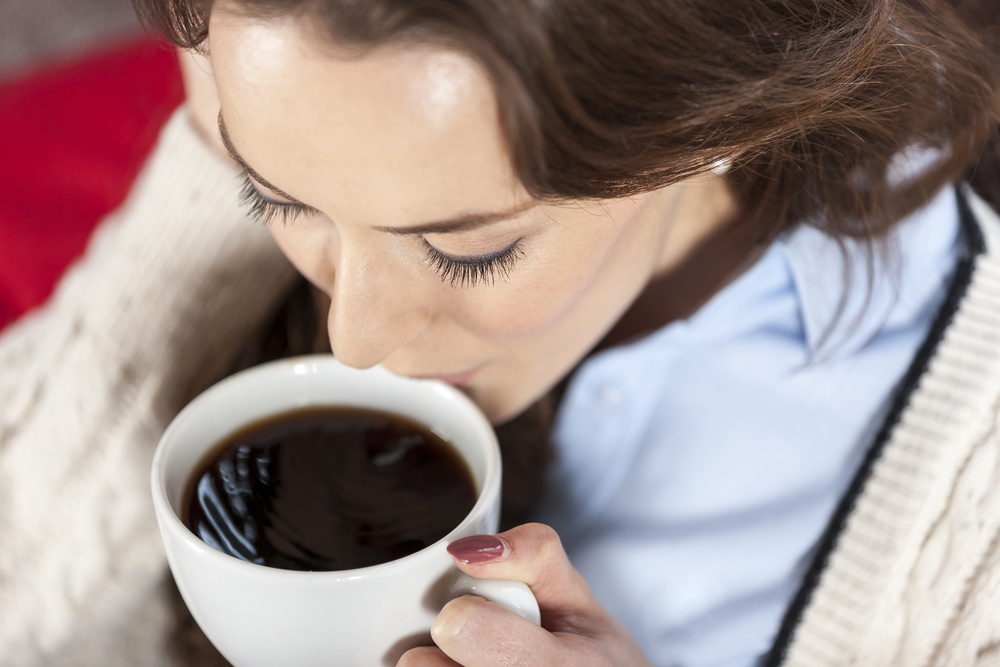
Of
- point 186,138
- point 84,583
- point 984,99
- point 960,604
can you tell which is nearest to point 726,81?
point 984,99

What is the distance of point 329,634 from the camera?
60cm

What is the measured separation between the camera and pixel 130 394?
0.99 m

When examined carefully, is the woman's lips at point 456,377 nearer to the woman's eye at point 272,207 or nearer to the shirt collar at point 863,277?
the woman's eye at point 272,207

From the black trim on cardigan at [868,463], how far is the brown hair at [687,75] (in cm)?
14

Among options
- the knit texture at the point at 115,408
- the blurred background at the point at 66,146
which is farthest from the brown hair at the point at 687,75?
the blurred background at the point at 66,146

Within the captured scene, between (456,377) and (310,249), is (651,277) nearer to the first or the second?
(456,377)

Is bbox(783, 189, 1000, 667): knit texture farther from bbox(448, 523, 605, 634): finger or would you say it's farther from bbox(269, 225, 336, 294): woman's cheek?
bbox(269, 225, 336, 294): woman's cheek

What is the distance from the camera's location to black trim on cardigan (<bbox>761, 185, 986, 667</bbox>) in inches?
32.5

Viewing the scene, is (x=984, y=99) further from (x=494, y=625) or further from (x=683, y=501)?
(x=494, y=625)

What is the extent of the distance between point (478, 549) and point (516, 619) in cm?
5

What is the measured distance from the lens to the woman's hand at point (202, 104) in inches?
37.5

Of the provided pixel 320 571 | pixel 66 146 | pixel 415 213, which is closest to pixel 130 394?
pixel 320 571

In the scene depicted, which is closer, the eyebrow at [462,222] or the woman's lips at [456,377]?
the eyebrow at [462,222]

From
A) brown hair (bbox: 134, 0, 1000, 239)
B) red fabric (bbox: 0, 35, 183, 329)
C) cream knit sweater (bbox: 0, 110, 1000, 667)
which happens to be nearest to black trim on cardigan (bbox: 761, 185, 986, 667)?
cream knit sweater (bbox: 0, 110, 1000, 667)
